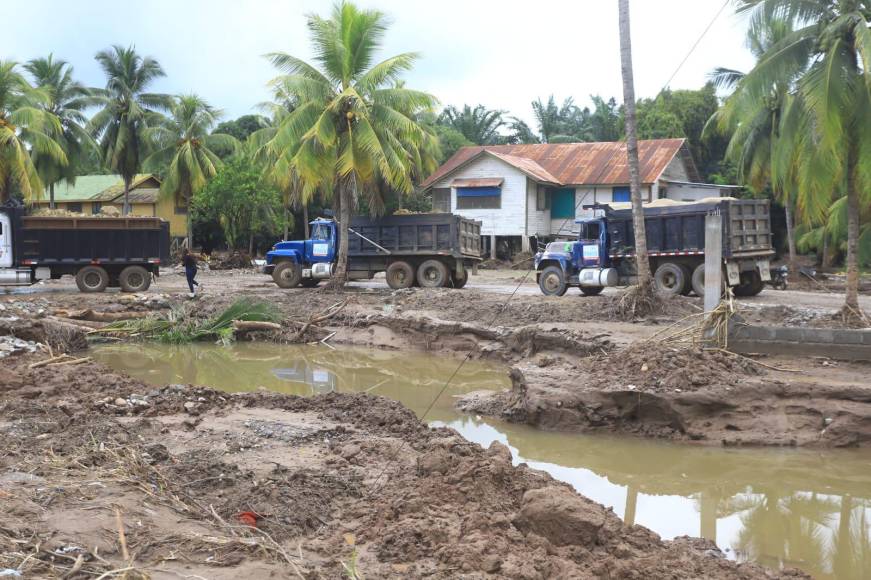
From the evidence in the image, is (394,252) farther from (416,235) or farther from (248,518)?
(248,518)

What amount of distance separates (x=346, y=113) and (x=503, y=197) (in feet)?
51.8

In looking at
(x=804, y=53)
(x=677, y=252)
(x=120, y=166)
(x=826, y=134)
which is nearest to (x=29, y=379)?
(x=826, y=134)

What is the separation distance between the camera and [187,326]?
16.8 meters

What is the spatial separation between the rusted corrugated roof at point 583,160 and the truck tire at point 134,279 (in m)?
18.4

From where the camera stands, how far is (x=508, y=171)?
37156 mm

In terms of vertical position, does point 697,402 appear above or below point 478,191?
below

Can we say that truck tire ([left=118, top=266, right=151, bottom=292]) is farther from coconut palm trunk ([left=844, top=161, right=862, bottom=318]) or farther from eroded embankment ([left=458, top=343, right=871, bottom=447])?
coconut palm trunk ([left=844, top=161, right=862, bottom=318])

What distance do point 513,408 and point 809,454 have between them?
11.7ft

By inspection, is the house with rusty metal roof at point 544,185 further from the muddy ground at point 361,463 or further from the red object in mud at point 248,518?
the red object in mud at point 248,518

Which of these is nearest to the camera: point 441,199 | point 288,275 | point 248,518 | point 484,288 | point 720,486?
point 248,518

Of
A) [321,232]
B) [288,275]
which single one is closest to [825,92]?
[321,232]

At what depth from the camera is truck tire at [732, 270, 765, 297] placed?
20281mm

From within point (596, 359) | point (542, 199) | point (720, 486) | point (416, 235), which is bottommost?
point (720, 486)

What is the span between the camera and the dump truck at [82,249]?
21.8 meters
